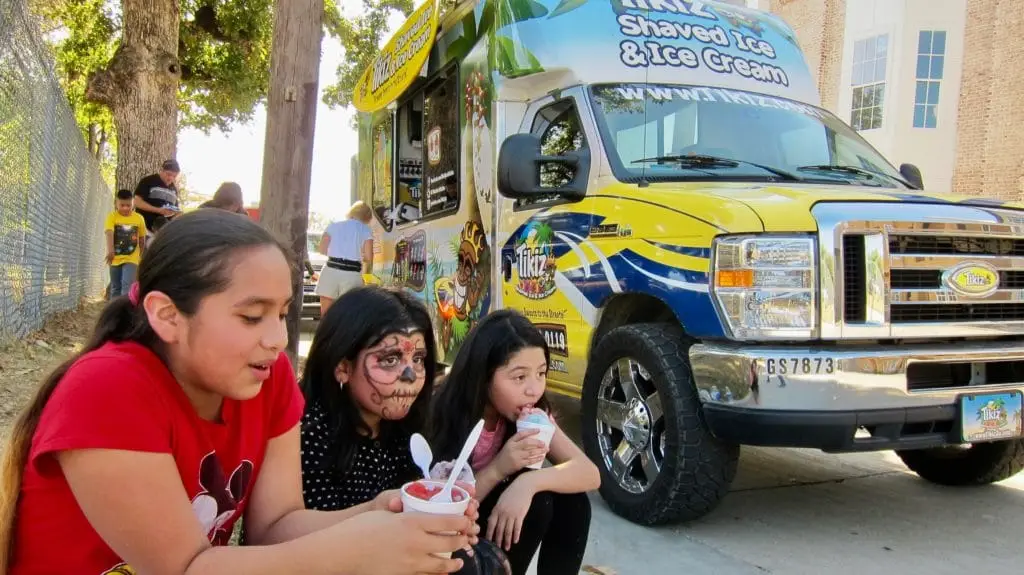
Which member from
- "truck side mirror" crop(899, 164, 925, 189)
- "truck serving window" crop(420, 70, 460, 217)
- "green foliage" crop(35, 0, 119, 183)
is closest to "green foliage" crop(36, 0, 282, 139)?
"green foliage" crop(35, 0, 119, 183)

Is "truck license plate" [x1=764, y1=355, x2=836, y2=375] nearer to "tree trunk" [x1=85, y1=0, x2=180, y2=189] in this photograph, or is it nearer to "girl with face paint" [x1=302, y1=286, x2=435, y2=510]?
"girl with face paint" [x1=302, y1=286, x2=435, y2=510]

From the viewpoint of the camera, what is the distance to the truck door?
13.6 feet

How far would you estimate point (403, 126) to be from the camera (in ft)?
23.0

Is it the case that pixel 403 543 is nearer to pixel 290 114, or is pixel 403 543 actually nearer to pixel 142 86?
pixel 290 114

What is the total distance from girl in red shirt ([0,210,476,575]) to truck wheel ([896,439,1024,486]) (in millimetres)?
3756

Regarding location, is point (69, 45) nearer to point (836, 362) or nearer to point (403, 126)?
point (403, 126)

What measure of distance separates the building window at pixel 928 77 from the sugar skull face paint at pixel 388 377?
15.4 metres

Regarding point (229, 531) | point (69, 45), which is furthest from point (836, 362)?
point (69, 45)

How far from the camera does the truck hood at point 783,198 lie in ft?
10.4

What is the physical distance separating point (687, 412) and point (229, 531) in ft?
6.95

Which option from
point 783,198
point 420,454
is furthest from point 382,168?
point 420,454

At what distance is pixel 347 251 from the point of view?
305 inches

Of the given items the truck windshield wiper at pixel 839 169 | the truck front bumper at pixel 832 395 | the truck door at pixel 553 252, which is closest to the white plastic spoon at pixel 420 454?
the truck front bumper at pixel 832 395

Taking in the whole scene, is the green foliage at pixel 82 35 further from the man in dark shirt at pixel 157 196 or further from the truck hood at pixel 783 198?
the truck hood at pixel 783 198
